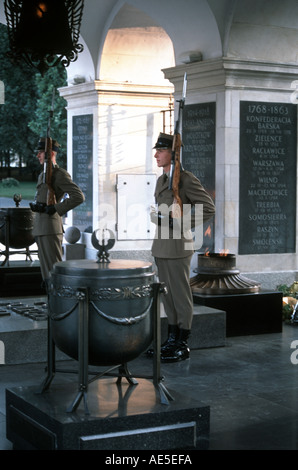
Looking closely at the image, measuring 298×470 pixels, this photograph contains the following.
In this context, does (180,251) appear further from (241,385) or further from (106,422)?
(106,422)

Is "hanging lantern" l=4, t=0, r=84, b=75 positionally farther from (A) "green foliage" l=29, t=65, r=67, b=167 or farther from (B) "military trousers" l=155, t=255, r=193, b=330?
(A) "green foliage" l=29, t=65, r=67, b=167

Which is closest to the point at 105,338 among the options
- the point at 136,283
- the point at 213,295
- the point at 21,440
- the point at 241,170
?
the point at 136,283

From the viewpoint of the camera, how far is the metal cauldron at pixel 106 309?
14.3 feet

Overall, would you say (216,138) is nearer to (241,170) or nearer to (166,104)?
(241,170)

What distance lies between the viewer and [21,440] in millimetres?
4426

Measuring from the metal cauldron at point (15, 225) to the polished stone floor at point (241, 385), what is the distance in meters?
4.19

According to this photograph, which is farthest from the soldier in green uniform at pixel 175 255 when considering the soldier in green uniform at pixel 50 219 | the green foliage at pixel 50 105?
the green foliage at pixel 50 105

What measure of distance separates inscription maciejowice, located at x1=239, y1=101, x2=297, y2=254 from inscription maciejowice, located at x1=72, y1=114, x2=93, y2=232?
3527 mm

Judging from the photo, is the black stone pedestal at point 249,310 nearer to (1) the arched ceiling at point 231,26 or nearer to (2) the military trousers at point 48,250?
(2) the military trousers at point 48,250

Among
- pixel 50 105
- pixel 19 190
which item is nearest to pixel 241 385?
pixel 50 105

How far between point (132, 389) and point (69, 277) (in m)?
0.79

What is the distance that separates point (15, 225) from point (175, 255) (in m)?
4.75

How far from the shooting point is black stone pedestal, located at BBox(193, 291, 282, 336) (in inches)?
309

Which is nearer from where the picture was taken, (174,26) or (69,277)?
(69,277)
